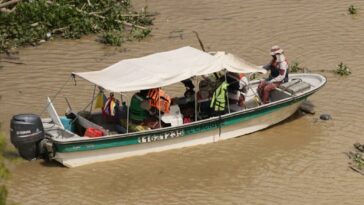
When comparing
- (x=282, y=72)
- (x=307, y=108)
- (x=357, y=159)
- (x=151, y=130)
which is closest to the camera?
(x=151, y=130)

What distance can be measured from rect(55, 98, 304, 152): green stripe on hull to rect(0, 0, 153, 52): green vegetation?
18.3ft

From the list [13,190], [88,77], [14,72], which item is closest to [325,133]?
[88,77]

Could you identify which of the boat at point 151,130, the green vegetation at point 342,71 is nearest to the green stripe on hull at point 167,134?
the boat at point 151,130

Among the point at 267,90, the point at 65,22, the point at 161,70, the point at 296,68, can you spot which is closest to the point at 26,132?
the point at 161,70

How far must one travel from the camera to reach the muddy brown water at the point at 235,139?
11.2 metres

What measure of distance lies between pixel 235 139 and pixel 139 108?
215cm

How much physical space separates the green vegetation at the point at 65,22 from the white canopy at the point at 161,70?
4887 mm

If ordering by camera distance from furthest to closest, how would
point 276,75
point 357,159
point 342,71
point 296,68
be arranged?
point 342,71 < point 296,68 < point 276,75 < point 357,159

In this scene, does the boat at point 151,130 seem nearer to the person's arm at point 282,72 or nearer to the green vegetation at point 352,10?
the person's arm at point 282,72

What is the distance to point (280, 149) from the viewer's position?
1289 centimetres

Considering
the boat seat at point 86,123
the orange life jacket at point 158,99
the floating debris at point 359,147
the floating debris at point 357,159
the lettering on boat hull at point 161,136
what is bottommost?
the floating debris at point 357,159

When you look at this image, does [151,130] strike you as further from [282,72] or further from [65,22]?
[65,22]

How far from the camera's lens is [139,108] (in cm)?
1224

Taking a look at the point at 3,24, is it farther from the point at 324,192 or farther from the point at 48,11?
the point at 324,192
